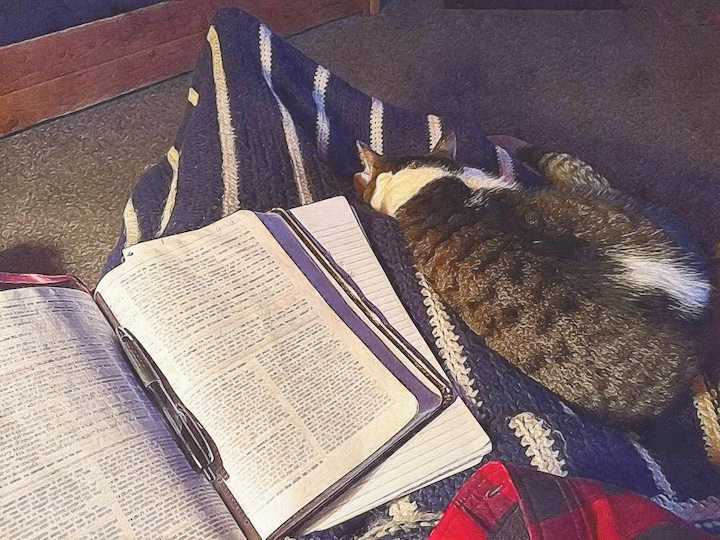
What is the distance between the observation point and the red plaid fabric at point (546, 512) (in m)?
0.58

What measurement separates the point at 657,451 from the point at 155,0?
4.06 feet

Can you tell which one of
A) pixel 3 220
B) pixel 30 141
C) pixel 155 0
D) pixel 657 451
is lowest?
pixel 657 451

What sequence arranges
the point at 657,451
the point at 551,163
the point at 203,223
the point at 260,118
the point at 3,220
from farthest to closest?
1. the point at 3,220
2. the point at 551,163
3. the point at 260,118
4. the point at 203,223
5. the point at 657,451

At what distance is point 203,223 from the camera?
35.2 inches

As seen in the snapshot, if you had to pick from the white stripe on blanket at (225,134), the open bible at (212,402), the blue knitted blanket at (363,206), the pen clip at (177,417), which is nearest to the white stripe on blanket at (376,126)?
the blue knitted blanket at (363,206)

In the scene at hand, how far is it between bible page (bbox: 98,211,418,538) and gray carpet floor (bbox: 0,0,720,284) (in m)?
0.48

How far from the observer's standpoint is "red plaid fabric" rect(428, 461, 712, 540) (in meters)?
0.58

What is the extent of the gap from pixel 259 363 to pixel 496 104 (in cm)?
96

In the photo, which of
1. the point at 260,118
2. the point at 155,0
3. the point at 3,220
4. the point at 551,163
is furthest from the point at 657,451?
the point at 155,0

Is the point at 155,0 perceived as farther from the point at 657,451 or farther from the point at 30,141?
the point at 657,451

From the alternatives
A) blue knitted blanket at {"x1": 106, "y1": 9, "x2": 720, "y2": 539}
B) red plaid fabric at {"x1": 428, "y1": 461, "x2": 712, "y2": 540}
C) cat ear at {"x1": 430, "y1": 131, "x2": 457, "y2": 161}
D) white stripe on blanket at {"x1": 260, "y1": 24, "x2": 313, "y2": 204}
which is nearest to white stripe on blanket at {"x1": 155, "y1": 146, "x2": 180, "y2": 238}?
blue knitted blanket at {"x1": 106, "y1": 9, "x2": 720, "y2": 539}

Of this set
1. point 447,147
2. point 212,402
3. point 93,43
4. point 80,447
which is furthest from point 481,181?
point 93,43

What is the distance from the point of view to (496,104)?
147 centimetres

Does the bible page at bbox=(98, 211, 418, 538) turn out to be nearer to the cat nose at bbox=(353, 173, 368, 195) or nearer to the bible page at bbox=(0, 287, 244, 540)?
the bible page at bbox=(0, 287, 244, 540)
